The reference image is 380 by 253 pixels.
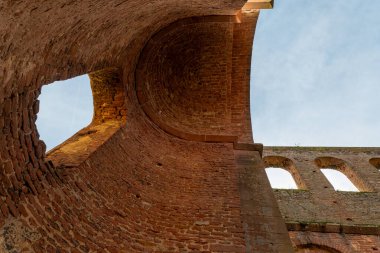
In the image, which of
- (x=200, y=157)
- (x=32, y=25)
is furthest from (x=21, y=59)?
(x=200, y=157)

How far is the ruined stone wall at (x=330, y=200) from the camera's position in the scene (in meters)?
7.87

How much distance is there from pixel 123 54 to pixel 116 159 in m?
2.23

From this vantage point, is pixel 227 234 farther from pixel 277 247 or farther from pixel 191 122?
pixel 191 122

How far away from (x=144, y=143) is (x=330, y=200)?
7916 millimetres

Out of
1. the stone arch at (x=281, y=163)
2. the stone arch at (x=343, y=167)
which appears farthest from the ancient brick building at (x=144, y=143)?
the stone arch at (x=281, y=163)

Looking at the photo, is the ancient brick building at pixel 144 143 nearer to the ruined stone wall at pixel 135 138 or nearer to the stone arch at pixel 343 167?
the ruined stone wall at pixel 135 138

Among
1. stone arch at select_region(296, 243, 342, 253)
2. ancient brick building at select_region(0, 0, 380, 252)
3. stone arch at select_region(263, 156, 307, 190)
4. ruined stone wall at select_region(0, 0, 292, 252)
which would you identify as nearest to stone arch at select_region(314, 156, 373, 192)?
stone arch at select_region(263, 156, 307, 190)

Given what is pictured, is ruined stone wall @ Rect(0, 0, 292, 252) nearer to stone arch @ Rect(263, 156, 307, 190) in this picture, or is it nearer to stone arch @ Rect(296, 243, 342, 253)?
stone arch @ Rect(296, 243, 342, 253)

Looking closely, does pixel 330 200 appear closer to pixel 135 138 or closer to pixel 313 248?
pixel 313 248

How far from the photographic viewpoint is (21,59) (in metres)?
2.62

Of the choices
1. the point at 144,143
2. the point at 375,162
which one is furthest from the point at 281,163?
the point at 144,143

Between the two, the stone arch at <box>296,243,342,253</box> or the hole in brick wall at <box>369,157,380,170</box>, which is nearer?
the stone arch at <box>296,243,342,253</box>

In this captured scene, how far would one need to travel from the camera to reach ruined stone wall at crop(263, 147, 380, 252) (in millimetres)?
7867

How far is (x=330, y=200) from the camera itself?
10219 mm
